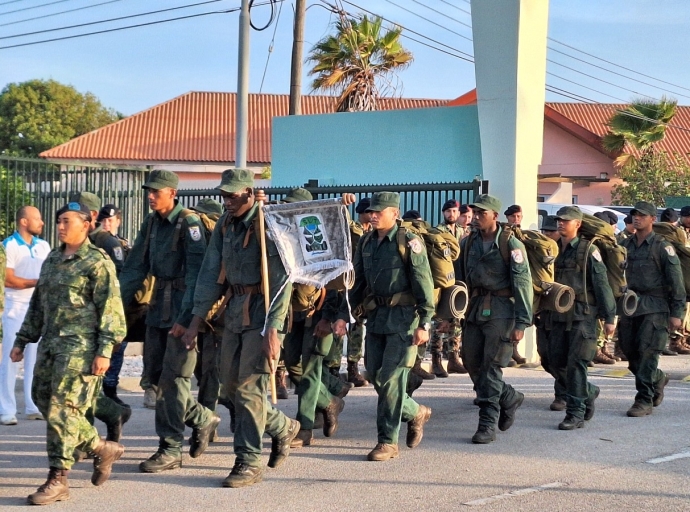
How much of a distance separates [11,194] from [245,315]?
31.5 ft

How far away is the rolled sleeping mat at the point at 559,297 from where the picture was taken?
936 centimetres

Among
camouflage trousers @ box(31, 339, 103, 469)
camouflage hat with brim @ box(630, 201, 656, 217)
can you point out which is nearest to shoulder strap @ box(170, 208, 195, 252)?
camouflage trousers @ box(31, 339, 103, 469)

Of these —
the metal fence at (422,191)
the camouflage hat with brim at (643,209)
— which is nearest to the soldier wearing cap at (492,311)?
the camouflage hat with brim at (643,209)

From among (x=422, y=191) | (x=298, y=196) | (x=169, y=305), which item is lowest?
(x=169, y=305)

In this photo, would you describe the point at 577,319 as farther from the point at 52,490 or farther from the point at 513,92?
the point at 513,92

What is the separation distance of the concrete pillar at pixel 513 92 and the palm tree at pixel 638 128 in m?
22.2

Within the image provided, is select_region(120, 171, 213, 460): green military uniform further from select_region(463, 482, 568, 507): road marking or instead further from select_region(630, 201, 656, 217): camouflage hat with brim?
select_region(630, 201, 656, 217): camouflage hat with brim

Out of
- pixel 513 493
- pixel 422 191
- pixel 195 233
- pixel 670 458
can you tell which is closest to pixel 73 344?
pixel 195 233

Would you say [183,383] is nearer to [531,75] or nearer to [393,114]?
[531,75]

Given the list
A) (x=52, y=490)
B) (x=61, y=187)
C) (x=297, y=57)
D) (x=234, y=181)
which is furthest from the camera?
(x=297, y=57)

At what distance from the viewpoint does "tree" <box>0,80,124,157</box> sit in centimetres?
5878

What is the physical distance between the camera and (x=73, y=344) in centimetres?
676

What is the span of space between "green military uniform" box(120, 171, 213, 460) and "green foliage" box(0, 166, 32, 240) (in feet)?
26.8

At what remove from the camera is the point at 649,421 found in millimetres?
9883
